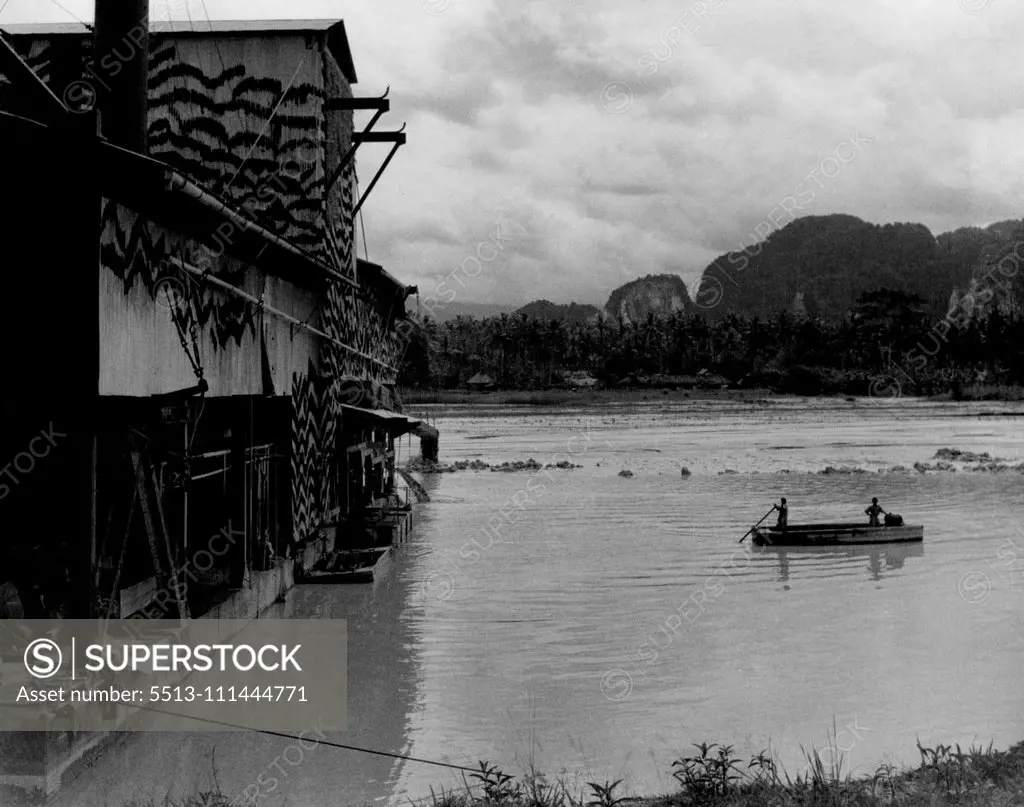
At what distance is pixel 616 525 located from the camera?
26094 mm

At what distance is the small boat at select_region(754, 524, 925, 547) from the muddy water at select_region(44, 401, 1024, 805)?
401mm

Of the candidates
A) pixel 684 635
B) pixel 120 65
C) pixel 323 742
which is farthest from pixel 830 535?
pixel 120 65

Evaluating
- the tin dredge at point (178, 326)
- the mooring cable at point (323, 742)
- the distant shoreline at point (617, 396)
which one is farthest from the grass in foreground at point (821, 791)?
the distant shoreline at point (617, 396)

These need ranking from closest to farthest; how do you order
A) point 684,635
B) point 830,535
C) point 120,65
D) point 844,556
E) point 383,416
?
point 120,65, point 684,635, point 383,416, point 844,556, point 830,535

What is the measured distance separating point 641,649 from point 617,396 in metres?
93.7

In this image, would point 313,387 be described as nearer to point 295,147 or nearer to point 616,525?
point 295,147

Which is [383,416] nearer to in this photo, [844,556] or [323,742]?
[844,556]

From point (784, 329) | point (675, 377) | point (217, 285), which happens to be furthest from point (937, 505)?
point (784, 329)

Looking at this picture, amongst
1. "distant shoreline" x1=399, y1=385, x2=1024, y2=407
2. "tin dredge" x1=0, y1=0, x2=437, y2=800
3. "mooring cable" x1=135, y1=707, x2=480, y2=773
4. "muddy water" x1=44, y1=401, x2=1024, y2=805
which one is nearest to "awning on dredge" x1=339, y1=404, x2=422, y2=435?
"tin dredge" x1=0, y1=0, x2=437, y2=800

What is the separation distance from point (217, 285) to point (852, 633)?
32.2ft

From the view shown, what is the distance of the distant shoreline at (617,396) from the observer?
3989 inches

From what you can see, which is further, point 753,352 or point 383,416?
point 753,352

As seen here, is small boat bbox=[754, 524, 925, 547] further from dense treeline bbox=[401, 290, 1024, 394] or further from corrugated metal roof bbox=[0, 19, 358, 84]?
dense treeline bbox=[401, 290, 1024, 394]

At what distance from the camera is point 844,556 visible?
842 inches
